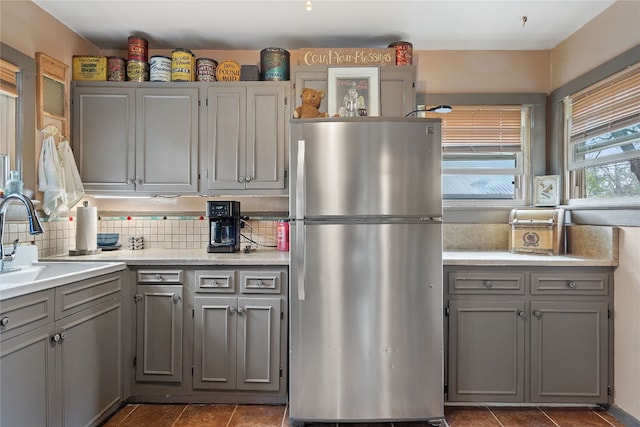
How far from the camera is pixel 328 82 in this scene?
2.49 m

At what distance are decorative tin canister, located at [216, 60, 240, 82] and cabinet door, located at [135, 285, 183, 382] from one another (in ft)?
4.85

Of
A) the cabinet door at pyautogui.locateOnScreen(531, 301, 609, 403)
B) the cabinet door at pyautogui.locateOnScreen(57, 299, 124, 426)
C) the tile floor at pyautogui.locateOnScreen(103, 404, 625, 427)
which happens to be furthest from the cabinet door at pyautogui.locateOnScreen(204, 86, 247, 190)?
the cabinet door at pyautogui.locateOnScreen(531, 301, 609, 403)

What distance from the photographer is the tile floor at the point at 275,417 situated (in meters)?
2.04

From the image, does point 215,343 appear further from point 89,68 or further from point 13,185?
point 89,68

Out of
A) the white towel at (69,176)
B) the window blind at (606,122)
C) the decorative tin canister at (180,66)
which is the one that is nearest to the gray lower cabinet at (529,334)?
the window blind at (606,122)

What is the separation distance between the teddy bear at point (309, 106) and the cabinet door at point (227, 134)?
20.9 inches

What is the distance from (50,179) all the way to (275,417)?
1.97 metres

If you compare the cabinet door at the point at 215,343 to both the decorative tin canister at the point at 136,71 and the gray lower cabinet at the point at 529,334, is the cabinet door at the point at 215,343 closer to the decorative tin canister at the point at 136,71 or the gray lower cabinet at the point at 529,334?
the gray lower cabinet at the point at 529,334

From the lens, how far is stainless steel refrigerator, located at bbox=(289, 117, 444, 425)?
1930 millimetres

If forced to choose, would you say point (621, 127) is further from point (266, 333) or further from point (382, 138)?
point (266, 333)

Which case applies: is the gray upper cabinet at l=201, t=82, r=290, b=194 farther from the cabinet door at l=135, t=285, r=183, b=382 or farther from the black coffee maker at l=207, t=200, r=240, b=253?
the cabinet door at l=135, t=285, r=183, b=382

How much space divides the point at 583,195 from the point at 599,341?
0.96 metres

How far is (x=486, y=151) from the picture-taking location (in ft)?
9.15

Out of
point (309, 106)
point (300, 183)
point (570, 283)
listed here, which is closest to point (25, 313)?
point (300, 183)
